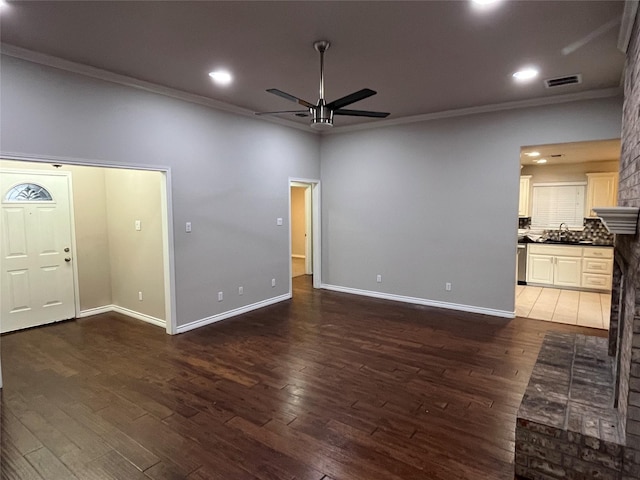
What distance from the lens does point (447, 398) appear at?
9.68ft

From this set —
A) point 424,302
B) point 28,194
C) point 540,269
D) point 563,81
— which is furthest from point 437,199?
point 28,194

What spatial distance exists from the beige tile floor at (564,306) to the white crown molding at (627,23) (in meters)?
3.34

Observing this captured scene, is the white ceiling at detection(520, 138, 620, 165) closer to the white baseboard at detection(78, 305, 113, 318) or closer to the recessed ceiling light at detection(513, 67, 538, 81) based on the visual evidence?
the recessed ceiling light at detection(513, 67, 538, 81)

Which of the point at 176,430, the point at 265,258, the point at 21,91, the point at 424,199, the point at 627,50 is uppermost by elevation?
the point at 627,50

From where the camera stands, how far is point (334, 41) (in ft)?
9.74

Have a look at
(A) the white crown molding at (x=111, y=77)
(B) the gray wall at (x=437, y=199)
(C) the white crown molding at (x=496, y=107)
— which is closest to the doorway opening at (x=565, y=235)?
(B) the gray wall at (x=437, y=199)

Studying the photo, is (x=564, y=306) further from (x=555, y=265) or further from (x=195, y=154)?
(x=195, y=154)

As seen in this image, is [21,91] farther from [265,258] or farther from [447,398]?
[447,398]

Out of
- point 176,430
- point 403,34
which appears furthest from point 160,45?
point 176,430

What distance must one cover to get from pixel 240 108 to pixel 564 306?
5589 millimetres

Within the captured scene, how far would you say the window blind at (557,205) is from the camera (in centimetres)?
734

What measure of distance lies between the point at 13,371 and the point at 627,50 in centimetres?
604

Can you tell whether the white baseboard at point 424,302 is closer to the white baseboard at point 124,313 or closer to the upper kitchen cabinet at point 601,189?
the white baseboard at point 124,313

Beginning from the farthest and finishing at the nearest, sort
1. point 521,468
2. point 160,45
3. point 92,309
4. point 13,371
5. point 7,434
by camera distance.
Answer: point 92,309
point 13,371
point 160,45
point 7,434
point 521,468
